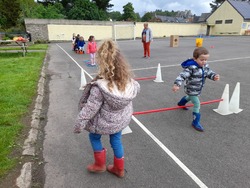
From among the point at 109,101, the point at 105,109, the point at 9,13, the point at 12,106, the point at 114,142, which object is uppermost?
the point at 9,13

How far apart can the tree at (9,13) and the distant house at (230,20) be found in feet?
145

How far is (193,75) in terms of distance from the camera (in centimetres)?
387

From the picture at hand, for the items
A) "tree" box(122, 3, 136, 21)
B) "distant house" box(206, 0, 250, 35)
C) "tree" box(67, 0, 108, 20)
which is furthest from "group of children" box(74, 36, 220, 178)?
"tree" box(122, 3, 136, 21)

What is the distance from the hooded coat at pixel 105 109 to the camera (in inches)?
89.0

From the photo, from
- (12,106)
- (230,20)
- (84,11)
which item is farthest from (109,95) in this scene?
(230,20)

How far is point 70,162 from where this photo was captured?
10.2ft

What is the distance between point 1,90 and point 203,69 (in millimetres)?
5790

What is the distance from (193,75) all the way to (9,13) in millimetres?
47253

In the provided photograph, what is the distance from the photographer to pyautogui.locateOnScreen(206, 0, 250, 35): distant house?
44938 mm

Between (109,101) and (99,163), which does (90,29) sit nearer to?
(99,163)

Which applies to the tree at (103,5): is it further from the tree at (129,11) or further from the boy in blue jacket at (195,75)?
the boy in blue jacket at (195,75)

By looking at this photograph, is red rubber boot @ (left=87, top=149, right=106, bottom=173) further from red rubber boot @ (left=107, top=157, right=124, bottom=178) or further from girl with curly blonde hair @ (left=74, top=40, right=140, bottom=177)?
girl with curly blonde hair @ (left=74, top=40, right=140, bottom=177)

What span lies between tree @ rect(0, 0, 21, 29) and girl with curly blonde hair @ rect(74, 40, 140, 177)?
46885 millimetres

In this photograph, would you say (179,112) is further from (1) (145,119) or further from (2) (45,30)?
(2) (45,30)
